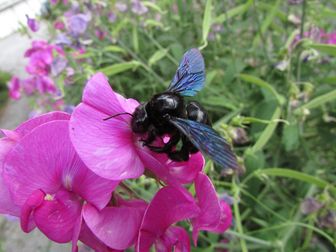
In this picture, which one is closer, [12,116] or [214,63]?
[214,63]

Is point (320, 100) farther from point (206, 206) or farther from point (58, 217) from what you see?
point (58, 217)

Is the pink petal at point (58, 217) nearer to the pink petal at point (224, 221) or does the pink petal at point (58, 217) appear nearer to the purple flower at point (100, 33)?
the pink petal at point (224, 221)

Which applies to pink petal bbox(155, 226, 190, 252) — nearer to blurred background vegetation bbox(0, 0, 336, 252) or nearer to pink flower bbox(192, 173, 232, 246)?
pink flower bbox(192, 173, 232, 246)

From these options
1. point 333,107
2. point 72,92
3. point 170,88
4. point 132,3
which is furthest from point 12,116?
point 170,88

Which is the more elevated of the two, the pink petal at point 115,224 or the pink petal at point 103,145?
the pink petal at point 103,145

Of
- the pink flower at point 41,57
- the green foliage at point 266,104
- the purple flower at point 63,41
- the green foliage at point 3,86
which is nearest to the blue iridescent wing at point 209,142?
the green foliage at point 266,104

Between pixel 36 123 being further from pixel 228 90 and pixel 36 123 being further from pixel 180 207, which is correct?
pixel 228 90
